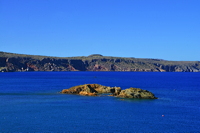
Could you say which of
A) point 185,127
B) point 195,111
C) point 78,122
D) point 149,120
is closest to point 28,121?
A: point 78,122

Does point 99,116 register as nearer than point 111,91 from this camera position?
Yes

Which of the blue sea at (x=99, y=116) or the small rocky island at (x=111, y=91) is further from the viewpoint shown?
the small rocky island at (x=111, y=91)

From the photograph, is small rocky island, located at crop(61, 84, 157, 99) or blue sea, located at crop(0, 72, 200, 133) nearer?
blue sea, located at crop(0, 72, 200, 133)

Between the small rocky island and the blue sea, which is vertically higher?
the small rocky island

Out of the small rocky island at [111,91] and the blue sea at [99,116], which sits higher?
the small rocky island at [111,91]

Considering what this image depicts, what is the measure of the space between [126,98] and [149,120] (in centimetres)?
2077

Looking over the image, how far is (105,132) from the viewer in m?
32.9

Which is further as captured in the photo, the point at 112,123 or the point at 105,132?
the point at 112,123

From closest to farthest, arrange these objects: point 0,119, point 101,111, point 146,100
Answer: point 0,119 → point 101,111 → point 146,100

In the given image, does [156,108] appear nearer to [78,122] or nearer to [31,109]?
[78,122]

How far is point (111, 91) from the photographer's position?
230ft

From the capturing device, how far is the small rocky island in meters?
59.9

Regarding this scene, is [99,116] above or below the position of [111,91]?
below

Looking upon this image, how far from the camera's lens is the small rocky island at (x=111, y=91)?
59875 mm
